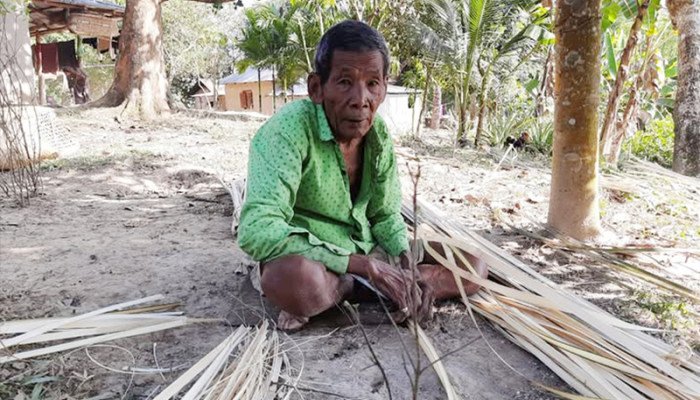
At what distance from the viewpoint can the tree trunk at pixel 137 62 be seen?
7.36 metres

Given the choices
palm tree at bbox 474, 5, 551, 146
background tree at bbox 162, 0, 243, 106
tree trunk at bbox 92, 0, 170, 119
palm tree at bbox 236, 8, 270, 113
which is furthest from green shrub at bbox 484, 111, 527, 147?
background tree at bbox 162, 0, 243, 106

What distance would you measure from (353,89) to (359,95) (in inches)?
1.3

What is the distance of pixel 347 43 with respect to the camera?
1.74 m

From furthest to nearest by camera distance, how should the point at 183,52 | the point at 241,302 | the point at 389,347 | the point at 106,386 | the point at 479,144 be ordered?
1. the point at 183,52
2. the point at 479,144
3. the point at 241,302
4. the point at 389,347
5. the point at 106,386

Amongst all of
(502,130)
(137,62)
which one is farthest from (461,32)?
(137,62)

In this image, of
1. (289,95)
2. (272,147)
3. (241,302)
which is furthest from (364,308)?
(289,95)

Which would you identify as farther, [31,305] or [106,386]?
[31,305]

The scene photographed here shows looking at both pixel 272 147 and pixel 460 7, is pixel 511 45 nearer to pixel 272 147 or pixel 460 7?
pixel 460 7

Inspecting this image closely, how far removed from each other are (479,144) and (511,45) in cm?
168

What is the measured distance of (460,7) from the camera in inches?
336

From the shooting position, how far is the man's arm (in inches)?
66.6

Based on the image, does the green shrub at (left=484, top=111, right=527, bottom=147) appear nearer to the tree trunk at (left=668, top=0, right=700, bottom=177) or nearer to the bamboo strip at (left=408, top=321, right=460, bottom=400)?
the tree trunk at (left=668, top=0, right=700, bottom=177)

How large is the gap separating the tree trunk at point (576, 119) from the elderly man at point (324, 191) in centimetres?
111

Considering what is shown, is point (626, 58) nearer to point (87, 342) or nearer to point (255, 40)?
point (87, 342)
